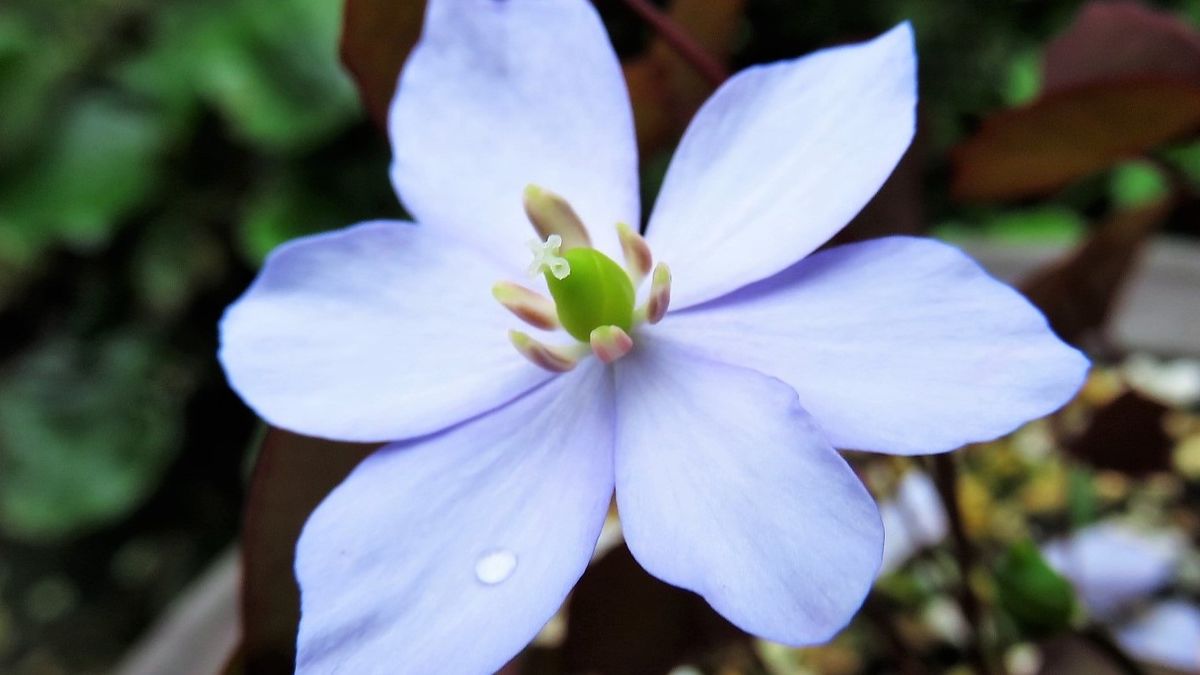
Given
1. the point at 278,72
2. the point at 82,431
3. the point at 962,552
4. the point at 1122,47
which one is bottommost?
the point at 82,431

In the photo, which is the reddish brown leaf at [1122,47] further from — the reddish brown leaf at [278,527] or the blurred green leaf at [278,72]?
the blurred green leaf at [278,72]

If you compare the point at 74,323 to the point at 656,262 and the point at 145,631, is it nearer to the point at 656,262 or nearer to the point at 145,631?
the point at 145,631

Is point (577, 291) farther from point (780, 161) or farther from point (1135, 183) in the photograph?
point (1135, 183)

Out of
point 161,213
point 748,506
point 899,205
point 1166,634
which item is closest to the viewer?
point 748,506

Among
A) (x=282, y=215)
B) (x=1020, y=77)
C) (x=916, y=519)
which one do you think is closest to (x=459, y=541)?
(x=916, y=519)

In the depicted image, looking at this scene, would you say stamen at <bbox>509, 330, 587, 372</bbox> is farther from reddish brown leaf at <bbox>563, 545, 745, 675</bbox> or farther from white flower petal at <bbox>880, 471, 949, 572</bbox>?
white flower petal at <bbox>880, 471, 949, 572</bbox>

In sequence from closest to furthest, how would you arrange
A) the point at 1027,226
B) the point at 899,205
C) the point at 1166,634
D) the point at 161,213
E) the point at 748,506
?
the point at 748,506
the point at 899,205
the point at 1166,634
the point at 1027,226
the point at 161,213

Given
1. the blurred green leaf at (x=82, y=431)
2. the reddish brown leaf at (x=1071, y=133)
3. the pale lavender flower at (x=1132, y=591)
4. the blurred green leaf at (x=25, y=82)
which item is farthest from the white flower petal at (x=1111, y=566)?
the blurred green leaf at (x=25, y=82)
